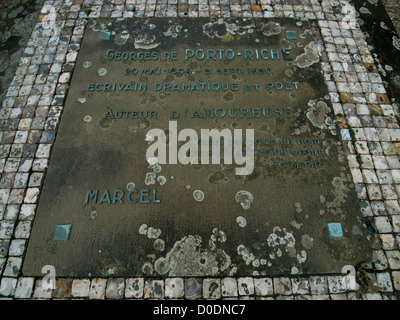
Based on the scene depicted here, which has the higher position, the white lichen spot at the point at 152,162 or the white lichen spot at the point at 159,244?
the white lichen spot at the point at 152,162

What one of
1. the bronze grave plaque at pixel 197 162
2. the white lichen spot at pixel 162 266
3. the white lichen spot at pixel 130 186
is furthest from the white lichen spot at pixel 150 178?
the white lichen spot at pixel 162 266

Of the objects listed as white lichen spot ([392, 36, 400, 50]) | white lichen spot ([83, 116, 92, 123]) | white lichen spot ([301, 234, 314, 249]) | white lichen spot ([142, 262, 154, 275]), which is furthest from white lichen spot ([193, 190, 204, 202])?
white lichen spot ([392, 36, 400, 50])

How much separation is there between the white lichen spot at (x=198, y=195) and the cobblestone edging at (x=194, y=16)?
75cm

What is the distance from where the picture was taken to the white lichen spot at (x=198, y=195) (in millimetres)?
2730

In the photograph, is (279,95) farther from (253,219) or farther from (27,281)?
(27,281)

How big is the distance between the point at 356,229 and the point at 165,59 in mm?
2862

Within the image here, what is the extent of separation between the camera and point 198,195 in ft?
9.02

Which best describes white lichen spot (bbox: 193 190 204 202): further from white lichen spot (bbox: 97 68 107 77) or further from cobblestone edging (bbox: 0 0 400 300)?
white lichen spot (bbox: 97 68 107 77)

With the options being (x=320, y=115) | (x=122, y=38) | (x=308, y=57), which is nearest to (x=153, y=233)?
(x=320, y=115)

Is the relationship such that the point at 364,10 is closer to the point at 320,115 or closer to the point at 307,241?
the point at 320,115

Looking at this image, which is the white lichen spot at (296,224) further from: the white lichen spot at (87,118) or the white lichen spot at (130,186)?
the white lichen spot at (87,118)
